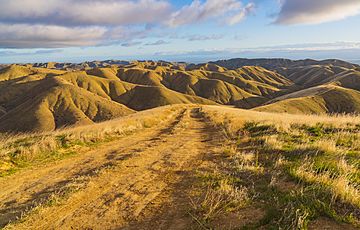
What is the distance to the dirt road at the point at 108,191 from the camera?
6949mm

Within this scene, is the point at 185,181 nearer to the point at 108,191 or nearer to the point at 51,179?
the point at 108,191

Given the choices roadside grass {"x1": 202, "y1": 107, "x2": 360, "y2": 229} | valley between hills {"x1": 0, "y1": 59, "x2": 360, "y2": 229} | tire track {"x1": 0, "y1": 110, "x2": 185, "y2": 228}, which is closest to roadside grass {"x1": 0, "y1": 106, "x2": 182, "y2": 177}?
valley between hills {"x1": 0, "y1": 59, "x2": 360, "y2": 229}

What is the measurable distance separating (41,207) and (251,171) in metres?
5.60

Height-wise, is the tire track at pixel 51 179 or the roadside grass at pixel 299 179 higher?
the roadside grass at pixel 299 179

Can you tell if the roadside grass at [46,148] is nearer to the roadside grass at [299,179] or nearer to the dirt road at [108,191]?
the dirt road at [108,191]

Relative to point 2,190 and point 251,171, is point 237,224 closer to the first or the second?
point 251,171

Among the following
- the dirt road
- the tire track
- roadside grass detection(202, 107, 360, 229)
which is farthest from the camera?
the tire track

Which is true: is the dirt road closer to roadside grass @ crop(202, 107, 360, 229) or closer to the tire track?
the tire track

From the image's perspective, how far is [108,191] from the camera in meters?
8.77

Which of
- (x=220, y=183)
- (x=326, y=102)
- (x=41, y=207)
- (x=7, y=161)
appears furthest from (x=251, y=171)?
(x=326, y=102)

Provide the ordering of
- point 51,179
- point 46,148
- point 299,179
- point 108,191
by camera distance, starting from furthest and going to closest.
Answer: point 46,148, point 51,179, point 108,191, point 299,179

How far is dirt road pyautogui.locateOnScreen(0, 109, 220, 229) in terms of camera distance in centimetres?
695

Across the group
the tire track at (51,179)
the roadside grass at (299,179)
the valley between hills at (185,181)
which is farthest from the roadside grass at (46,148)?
the roadside grass at (299,179)

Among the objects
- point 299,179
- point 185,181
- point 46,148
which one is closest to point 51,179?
point 185,181
